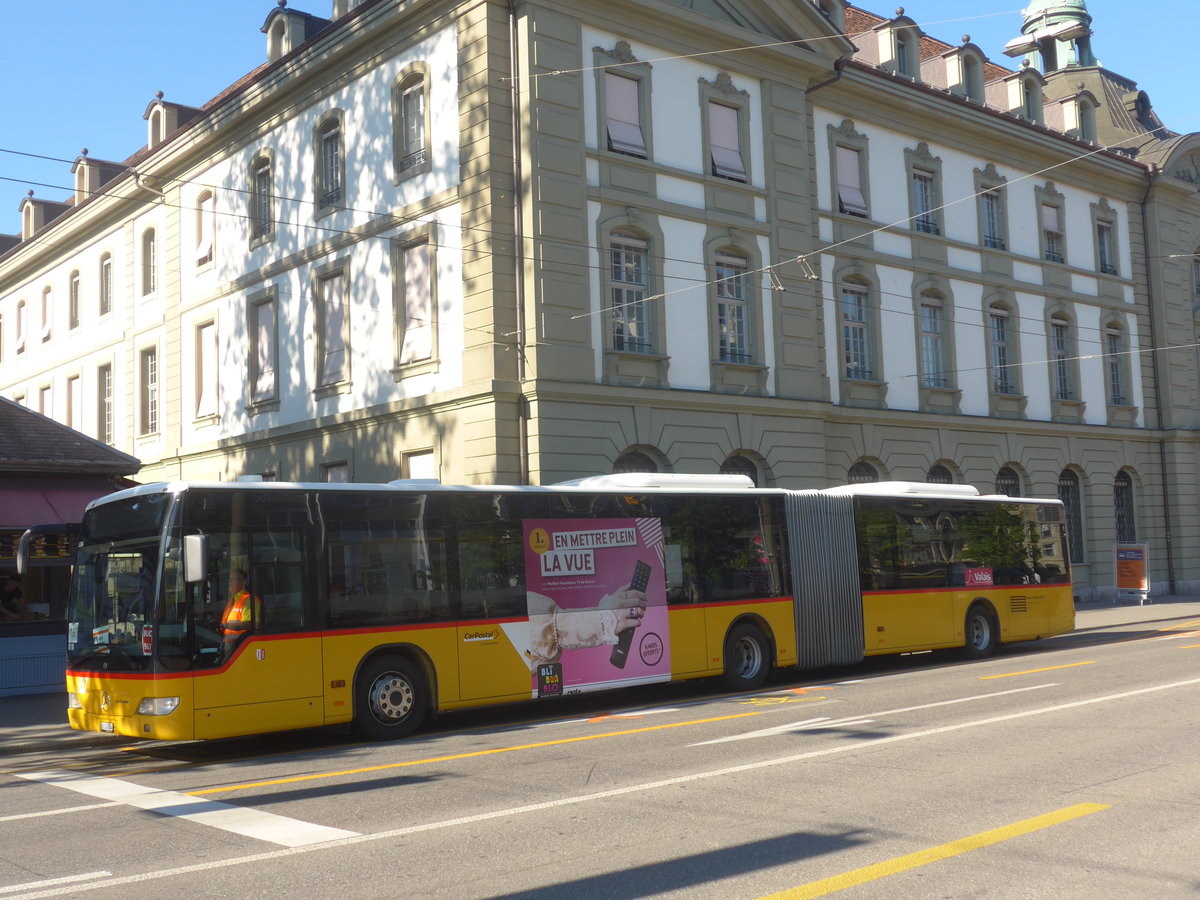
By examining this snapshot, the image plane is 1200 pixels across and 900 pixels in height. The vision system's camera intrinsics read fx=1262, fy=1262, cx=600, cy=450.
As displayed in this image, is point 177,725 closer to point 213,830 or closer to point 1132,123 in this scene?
point 213,830

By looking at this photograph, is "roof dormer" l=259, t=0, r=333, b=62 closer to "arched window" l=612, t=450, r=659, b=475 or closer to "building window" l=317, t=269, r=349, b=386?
"building window" l=317, t=269, r=349, b=386

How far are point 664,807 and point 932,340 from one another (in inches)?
984

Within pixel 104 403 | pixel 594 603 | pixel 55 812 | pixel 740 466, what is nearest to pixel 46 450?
pixel 594 603

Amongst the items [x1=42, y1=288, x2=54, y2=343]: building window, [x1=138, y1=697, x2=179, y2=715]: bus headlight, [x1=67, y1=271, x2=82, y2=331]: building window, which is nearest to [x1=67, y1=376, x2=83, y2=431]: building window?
[x1=67, y1=271, x2=82, y2=331]: building window

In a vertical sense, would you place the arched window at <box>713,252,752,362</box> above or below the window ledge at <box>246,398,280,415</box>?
above

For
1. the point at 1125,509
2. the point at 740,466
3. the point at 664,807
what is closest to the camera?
the point at 664,807

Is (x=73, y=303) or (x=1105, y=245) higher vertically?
(x=1105, y=245)

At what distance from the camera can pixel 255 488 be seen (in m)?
13.2

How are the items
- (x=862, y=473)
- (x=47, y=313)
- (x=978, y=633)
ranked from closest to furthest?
(x=978, y=633), (x=862, y=473), (x=47, y=313)

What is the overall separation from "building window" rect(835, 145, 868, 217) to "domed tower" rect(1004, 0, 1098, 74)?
18439mm

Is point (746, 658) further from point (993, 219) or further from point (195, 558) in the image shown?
point (993, 219)

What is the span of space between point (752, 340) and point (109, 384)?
816 inches

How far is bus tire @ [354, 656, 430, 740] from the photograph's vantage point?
45.0ft

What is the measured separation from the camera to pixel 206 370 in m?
31.8
